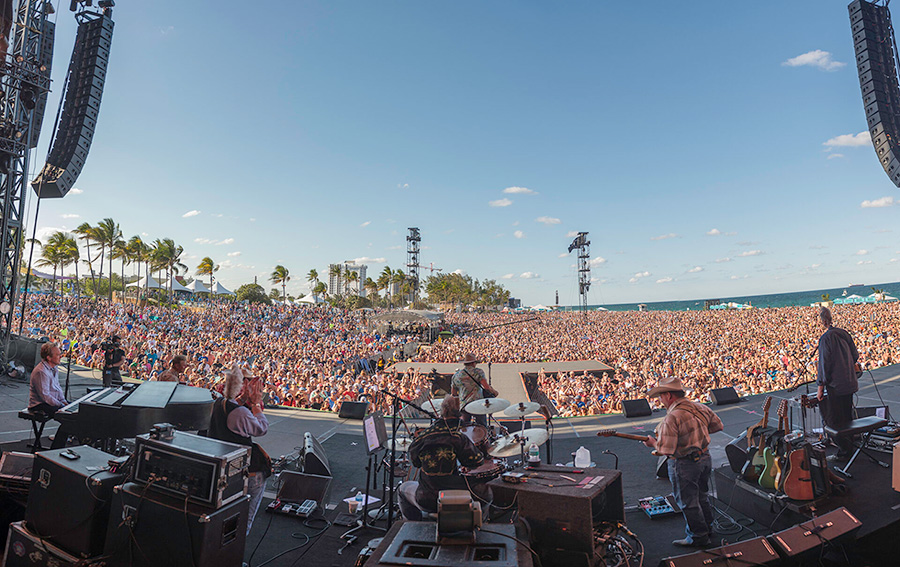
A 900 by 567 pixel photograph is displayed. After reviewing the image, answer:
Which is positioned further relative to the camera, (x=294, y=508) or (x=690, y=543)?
(x=294, y=508)

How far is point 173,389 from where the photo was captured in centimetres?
505

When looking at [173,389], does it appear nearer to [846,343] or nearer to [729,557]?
[729,557]

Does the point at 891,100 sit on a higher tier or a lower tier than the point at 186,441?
higher

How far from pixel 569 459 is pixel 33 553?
18.1ft

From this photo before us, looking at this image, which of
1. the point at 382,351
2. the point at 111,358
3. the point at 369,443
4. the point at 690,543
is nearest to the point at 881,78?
the point at 690,543

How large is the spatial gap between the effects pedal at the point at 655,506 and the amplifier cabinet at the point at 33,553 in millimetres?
4338

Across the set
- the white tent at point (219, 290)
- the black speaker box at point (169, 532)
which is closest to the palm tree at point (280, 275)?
the white tent at point (219, 290)

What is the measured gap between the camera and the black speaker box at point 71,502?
2881 mm

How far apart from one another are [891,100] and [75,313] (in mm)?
33658

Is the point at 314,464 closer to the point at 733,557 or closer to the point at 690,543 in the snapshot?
the point at 690,543

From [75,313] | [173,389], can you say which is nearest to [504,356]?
[173,389]

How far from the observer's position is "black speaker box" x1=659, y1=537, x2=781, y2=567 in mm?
2916

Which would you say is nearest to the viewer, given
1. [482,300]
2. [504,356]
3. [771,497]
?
[771,497]

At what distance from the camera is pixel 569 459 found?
20.0 feet
